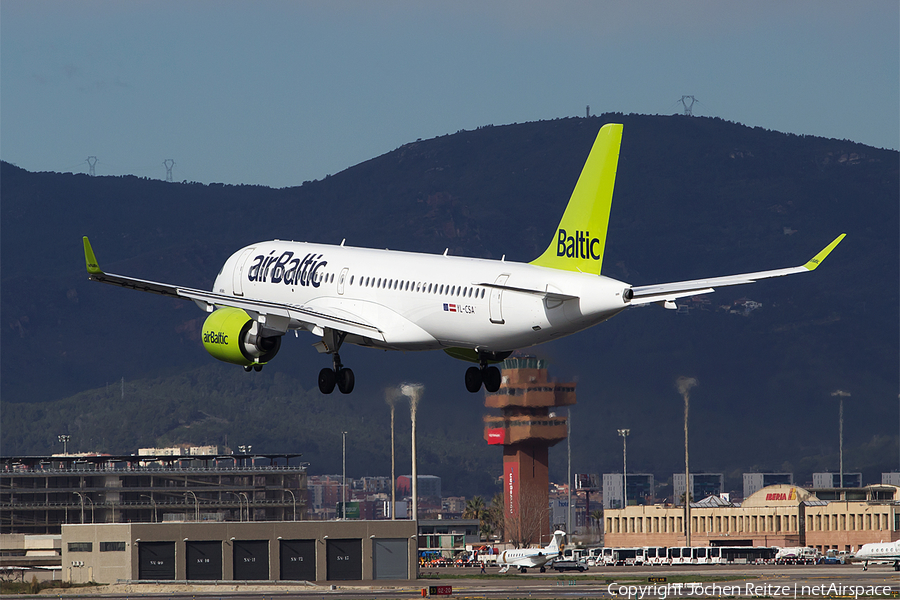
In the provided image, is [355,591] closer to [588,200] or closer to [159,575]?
[159,575]

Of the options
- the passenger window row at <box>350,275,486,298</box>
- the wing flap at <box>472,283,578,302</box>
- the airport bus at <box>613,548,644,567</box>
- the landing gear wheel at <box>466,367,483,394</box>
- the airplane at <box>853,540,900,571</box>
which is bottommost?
the airport bus at <box>613,548,644,567</box>

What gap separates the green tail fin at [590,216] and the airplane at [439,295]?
0.04 metres

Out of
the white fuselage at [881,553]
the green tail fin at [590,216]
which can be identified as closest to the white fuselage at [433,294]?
the green tail fin at [590,216]

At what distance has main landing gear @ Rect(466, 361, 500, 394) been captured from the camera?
189ft

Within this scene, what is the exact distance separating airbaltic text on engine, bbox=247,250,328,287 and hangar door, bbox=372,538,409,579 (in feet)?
289

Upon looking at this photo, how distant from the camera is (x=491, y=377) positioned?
190ft

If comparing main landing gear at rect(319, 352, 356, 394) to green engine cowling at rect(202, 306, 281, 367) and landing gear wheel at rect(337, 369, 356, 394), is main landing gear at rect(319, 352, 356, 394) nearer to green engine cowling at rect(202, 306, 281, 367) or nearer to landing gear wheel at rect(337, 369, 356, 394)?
landing gear wheel at rect(337, 369, 356, 394)

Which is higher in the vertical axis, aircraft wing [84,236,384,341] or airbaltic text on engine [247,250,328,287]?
airbaltic text on engine [247,250,328,287]

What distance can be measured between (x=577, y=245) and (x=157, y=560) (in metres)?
96.0

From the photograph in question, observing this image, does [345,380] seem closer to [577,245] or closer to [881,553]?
[577,245]

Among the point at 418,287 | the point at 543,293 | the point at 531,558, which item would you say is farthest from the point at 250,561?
the point at 543,293

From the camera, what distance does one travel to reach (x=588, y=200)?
52.0 meters

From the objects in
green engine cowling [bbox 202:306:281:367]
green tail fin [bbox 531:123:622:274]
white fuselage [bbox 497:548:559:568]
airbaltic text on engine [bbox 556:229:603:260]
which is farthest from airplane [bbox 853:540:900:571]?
green tail fin [bbox 531:123:622:274]

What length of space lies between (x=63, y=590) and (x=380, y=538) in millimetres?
34997
